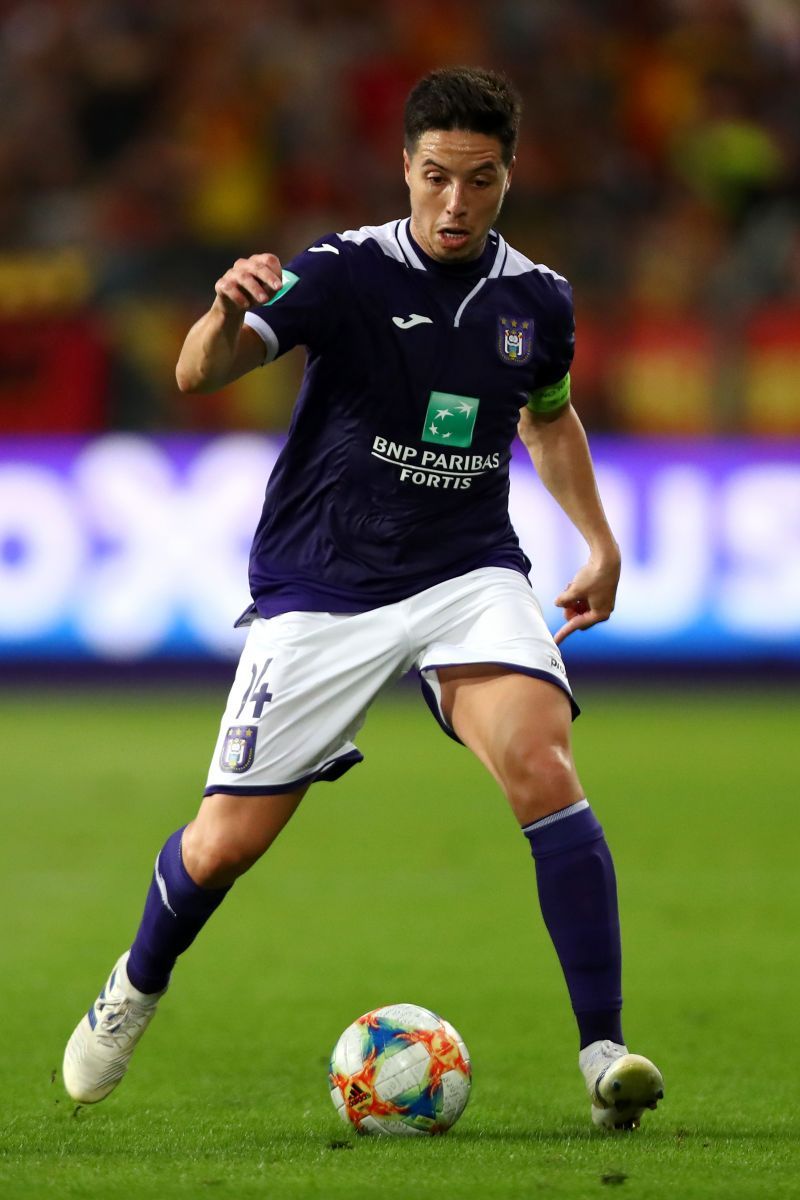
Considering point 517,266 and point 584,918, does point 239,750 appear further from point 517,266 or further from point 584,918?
point 517,266

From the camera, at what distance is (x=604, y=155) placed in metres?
14.4

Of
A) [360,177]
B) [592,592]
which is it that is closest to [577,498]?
[592,592]

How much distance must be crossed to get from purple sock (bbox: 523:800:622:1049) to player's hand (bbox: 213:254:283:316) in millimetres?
1197

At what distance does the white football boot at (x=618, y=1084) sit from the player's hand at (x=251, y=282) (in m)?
1.60

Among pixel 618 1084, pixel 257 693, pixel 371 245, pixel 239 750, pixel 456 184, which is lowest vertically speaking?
pixel 618 1084

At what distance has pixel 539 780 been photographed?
3.97m

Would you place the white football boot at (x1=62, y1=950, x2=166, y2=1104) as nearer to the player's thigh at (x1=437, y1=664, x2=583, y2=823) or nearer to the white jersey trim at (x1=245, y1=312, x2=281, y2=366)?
the player's thigh at (x1=437, y1=664, x2=583, y2=823)

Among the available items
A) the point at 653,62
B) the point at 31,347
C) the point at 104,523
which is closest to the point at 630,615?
the point at 104,523

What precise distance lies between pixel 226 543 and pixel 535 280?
7.32 meters

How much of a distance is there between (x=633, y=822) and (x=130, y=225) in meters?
7.37

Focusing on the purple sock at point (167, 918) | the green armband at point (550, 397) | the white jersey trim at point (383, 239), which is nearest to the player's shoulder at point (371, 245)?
the white jersey trim at point (383, 239)

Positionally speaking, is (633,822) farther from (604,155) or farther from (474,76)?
(604,155)

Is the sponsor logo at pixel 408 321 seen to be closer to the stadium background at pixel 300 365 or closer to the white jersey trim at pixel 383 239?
the white jersey trim at pixel 383 239

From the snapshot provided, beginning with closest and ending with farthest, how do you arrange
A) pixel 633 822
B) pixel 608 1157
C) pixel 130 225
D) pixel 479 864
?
pixel 608 1157 < pixel 479 864 < pixel 633 822 < pixel 130 225
